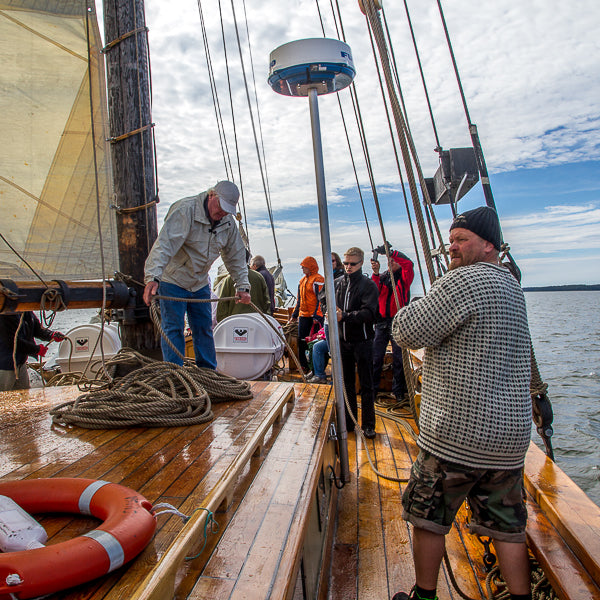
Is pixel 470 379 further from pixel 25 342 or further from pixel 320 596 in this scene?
pixel 25 342

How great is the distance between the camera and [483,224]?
1656 millimetres

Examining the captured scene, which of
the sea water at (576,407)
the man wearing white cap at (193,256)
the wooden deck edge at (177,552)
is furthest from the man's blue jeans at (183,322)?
the sea water at (576,407)

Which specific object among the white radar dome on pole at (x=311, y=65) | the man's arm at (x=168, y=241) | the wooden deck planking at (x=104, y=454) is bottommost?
the wooden deck planking at (x=104, y=454)

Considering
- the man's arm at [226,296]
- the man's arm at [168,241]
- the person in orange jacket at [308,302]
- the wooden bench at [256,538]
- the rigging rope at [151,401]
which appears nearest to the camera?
the wooden bench at [256,538]

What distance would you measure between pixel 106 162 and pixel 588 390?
11928mm

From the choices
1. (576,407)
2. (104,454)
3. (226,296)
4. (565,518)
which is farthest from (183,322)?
(576,407)

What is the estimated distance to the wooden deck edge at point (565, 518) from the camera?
5.36ft

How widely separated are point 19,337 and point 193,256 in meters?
2.03

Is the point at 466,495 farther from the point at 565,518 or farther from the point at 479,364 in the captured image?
the point at 565,518

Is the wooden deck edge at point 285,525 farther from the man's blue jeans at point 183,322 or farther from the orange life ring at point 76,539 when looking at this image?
the man's blue jeans at point 183,322

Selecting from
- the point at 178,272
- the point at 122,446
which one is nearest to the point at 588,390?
the point at 178,272

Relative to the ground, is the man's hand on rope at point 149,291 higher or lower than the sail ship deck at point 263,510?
higher

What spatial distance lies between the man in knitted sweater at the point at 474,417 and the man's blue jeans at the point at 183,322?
2005 mm

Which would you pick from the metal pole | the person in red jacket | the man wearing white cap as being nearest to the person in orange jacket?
the person in red jacket
